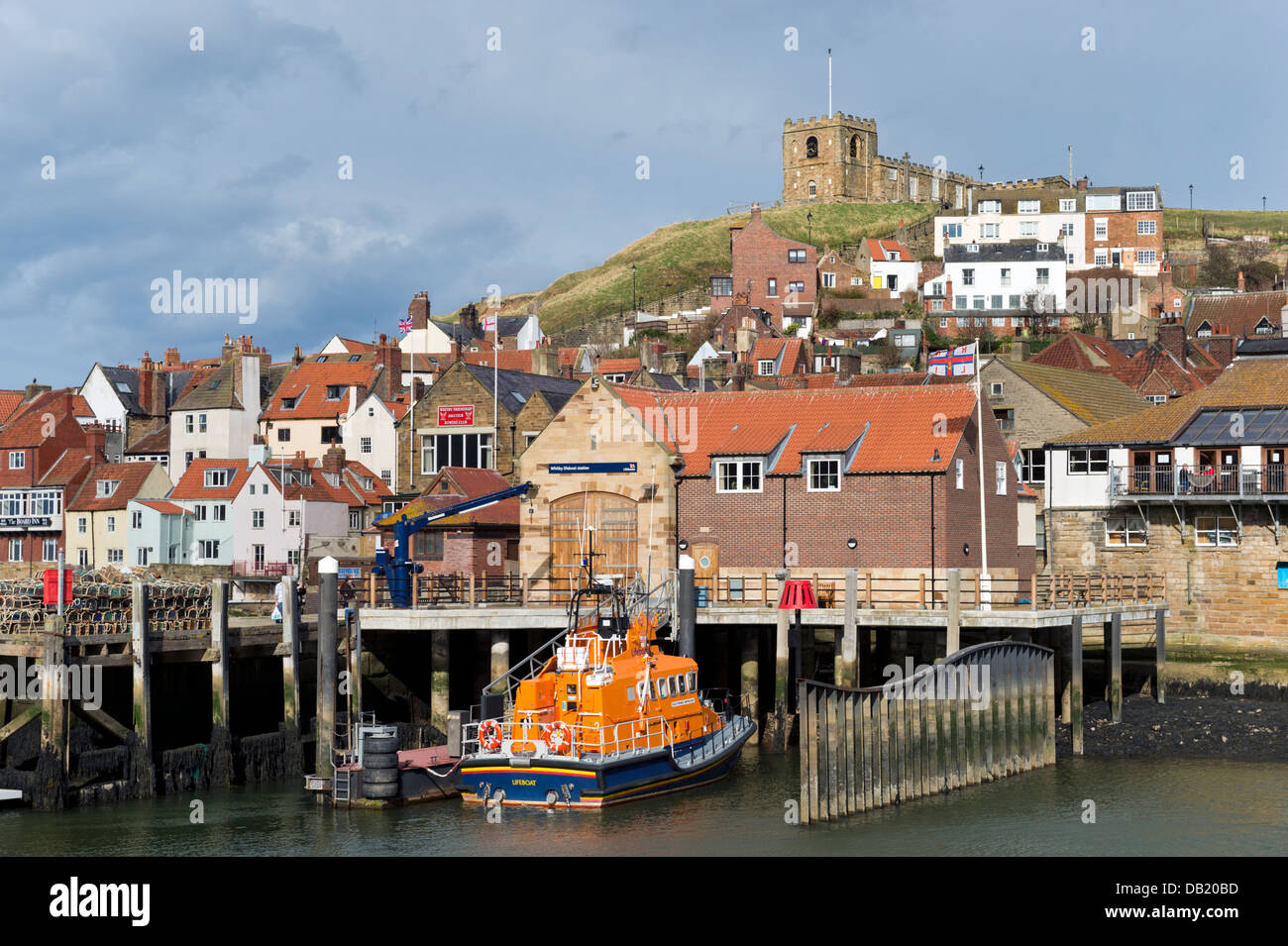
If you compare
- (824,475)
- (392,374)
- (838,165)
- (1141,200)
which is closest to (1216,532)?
(824,475)

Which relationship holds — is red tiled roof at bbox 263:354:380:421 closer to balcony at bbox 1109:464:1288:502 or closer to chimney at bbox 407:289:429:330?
chimney at bbox 407:289:429:330

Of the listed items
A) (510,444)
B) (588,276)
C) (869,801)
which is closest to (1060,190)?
(588,276)

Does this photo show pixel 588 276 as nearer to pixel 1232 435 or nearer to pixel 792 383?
pixel 792 383

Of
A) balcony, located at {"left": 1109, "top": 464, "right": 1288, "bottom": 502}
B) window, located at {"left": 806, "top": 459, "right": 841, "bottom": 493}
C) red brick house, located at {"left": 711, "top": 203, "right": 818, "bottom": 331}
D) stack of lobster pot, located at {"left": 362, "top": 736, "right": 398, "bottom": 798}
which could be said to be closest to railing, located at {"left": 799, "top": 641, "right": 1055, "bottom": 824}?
window, located at {"left": 806, "top": 459, "right": 841, "bottom": 493}

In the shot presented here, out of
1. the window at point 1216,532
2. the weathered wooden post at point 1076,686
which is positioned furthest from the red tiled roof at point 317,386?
the weathered wooden post at point 1076,686

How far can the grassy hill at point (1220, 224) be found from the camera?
127812 millimetres

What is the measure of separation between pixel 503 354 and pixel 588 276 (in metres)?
68.3

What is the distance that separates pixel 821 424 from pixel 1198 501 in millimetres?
11524

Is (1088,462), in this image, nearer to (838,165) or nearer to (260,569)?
(260,569)

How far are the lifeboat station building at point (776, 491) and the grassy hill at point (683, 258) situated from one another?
78.9m

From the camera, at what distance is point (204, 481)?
75.1 m

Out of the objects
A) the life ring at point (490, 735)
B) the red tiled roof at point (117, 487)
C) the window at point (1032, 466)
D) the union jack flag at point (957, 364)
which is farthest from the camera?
the red tiled roof at point (117, 487)

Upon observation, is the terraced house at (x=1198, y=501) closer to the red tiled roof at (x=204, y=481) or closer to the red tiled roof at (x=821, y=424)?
the red tiled roof at (x=821, y=424)

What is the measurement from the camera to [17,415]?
88500 mm
